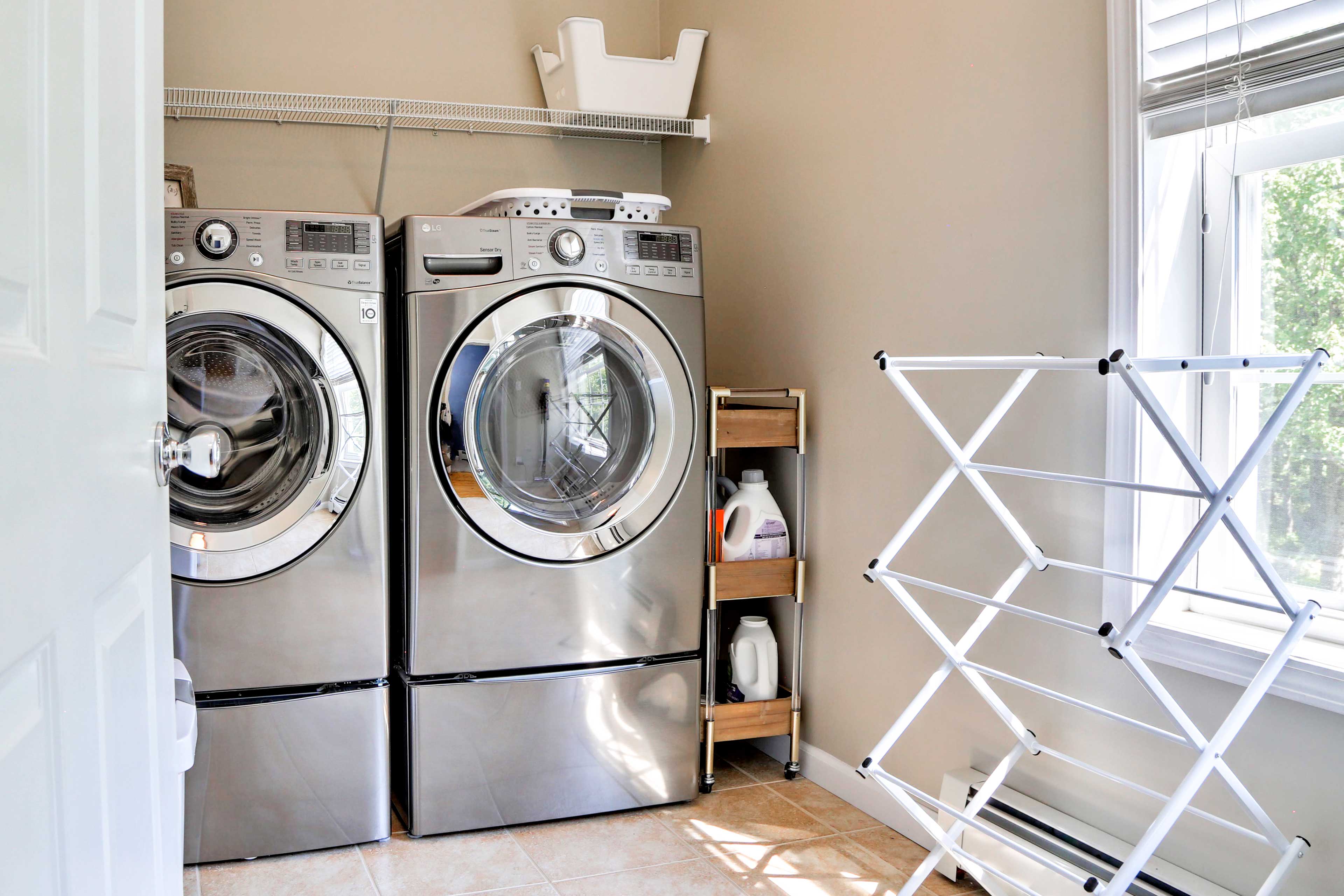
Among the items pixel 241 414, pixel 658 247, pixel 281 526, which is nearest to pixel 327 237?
pixel 241 414

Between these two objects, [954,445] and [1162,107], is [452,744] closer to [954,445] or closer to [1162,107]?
[954,445]

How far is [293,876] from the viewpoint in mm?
2010

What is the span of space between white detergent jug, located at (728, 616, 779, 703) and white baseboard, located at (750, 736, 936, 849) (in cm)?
16

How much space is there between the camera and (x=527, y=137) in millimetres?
3055

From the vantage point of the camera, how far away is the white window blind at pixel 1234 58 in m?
1.38

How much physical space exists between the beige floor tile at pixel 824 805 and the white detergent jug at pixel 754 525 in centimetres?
53

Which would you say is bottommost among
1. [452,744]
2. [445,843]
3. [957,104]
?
[445,843]

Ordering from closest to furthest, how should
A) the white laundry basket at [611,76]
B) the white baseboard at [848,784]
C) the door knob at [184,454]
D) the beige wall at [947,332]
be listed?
1. the door knob at [184,454]
2. the beige wall at [947,332]
3. the white baseboard at [848,784]
4. the white laundry basket at [611,76]

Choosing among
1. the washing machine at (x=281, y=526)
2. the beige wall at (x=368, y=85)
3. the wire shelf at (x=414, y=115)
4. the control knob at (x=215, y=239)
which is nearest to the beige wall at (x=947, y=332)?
the wire shelf at (x=414, y=115)

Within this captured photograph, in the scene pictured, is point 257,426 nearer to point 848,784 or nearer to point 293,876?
point 293,876

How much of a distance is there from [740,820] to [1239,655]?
1.14 m

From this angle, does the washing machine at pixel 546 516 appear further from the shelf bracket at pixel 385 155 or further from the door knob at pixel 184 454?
the door knob at pixel 184 454

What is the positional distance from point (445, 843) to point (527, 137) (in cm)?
Result: 197

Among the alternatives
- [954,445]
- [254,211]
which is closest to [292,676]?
[254,211]
